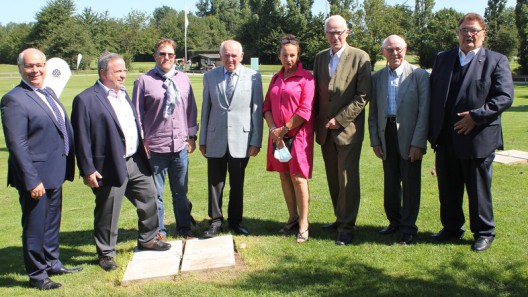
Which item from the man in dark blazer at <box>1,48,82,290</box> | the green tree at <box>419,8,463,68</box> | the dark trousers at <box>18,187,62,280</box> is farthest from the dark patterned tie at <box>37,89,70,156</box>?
the green tree at <box>419,8,463,68</box>

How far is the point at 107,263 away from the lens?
15.9ft

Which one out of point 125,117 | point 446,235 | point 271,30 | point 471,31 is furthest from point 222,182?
point 271,30

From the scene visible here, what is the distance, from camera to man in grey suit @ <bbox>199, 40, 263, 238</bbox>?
547 centimetres

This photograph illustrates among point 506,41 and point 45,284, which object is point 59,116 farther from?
point 506,41

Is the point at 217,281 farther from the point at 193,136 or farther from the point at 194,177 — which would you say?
the point at 194,177

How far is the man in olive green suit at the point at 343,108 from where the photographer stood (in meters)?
5.19

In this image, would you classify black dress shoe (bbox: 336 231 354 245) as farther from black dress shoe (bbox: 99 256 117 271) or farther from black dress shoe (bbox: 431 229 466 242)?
black dress shoe (bbox: 99 256 117 271)

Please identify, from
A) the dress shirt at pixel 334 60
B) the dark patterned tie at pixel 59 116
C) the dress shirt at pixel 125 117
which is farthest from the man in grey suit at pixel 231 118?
the dark patterned tie at pixel 59 116

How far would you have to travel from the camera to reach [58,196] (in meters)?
4.65

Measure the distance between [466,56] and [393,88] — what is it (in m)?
0.76

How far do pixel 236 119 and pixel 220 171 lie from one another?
0.66 metres

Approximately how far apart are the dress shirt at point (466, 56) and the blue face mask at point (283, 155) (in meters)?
1.96

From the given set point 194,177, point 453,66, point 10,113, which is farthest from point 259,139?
point 194,177

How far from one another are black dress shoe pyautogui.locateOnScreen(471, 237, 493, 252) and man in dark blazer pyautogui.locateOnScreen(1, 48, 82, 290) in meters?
3.98
